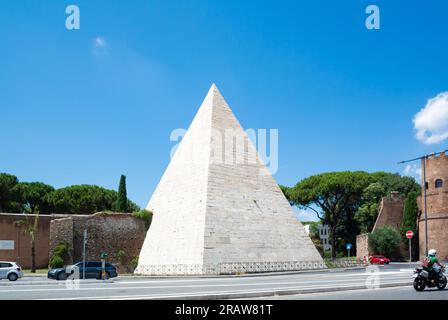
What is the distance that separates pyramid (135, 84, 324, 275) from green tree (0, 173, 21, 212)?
2339cm

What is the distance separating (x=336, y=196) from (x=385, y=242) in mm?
12083

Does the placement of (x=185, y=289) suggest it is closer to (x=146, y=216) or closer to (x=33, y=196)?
(x=146, y=216)

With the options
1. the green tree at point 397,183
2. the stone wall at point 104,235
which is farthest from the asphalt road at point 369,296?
the green tree at point 397,183

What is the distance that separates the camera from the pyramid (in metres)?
22.9

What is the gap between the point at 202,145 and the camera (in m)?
26.5

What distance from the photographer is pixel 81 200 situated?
4628 cm

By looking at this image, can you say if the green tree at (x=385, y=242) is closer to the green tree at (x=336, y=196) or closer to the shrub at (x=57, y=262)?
the green tree at (x=336, y=196)

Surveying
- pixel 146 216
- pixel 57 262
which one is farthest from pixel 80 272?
pixel 146 216

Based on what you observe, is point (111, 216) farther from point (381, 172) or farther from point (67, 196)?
point (381, 172)

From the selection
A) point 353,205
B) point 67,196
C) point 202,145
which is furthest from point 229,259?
point 353,205

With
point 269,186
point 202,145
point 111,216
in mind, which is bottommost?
point 111,216

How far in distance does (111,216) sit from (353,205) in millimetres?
30799
